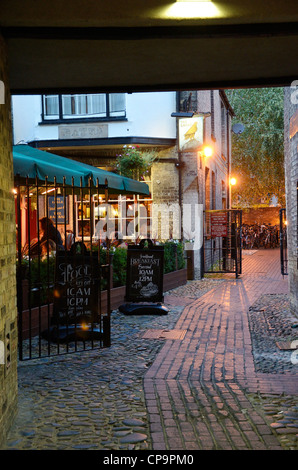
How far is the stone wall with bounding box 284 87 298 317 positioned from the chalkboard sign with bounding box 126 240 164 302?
7.70 ft

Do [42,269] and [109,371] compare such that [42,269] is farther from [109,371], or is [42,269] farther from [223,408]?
[223,408]

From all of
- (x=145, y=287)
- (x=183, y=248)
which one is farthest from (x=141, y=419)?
(x=183, y=248)

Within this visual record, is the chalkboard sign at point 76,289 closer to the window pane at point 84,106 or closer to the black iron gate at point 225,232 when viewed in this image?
the window pane at point 84,106

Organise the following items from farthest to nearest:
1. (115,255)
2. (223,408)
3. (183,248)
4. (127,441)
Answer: (183,248)
(115,255)
(223,408)
(127,441)

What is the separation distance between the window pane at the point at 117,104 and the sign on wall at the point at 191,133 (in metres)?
1.76

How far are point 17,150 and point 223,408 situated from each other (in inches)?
223

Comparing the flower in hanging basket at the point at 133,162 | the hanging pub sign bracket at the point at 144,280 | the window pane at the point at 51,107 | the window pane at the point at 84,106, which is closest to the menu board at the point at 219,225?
the flower in hanging basket at the point at 133,162

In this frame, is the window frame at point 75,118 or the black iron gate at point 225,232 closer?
the window frame at point 75,118

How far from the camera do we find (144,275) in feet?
30.9

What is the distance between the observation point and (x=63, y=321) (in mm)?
7250

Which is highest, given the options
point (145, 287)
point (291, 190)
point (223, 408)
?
point (291, 190)

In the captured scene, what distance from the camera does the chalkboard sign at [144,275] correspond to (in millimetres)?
9391

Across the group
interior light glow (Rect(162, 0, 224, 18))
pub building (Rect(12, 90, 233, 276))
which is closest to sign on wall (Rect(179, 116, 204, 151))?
pub building (Rect(12, 90, 233, 276))

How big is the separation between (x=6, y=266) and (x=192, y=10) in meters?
2.43
